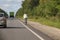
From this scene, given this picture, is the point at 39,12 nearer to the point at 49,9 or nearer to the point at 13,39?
the point at 49,9

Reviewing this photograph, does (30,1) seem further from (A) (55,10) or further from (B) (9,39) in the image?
(B) (9,39)

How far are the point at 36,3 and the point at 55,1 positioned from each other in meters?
65.4

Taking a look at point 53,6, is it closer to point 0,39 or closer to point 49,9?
point 49,9

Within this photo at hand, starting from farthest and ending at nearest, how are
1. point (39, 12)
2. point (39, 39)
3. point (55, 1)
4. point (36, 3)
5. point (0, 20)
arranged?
point (36, 3) < point (39, 12) < point (55, 1) < point (0, 20) < point (39, 39)

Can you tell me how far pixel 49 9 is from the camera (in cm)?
5853

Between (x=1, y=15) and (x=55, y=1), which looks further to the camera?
(x=55, y=1)

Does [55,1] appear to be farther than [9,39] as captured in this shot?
Yes

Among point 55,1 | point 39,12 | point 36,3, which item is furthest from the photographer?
point 36,3

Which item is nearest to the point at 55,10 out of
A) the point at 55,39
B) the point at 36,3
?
the point at 55,39

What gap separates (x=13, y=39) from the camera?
59.1ft

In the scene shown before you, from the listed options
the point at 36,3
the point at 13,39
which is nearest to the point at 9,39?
the point at 13,39

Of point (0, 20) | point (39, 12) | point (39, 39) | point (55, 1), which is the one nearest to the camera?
point (39, 39)

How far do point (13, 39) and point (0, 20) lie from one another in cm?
1440

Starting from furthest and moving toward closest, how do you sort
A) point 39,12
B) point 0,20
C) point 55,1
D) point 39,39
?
point 39,12 < point 55,1 < point 0,20 < point 39,39
